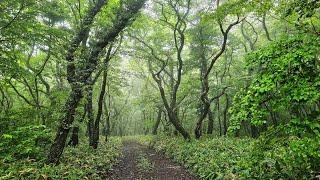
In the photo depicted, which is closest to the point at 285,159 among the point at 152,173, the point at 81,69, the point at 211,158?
the point at 211,158

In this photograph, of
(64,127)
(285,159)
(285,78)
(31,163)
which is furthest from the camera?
(64,127)

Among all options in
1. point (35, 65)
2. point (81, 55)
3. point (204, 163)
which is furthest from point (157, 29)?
point (204, 163)

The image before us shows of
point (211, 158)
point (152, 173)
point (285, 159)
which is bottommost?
point (152, 173)

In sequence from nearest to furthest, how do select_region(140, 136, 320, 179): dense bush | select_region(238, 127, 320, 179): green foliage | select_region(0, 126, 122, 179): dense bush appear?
select_region(238, 127, 320, 179): green foliage → select_region(140, 136, 320, 179): dense bush → select_region(0, 126, 122, 179): dense bush

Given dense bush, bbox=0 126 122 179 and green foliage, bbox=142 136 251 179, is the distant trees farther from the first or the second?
green foliage, bbox=142 136 251 179

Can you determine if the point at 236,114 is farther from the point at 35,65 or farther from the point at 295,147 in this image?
the point at 35,65

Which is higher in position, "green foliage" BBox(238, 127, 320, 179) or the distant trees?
the distant trees

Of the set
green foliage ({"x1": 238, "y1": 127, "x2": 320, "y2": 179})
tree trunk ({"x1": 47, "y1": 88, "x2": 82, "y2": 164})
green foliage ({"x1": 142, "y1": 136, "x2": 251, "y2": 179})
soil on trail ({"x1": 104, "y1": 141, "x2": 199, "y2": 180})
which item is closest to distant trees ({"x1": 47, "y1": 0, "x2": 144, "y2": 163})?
tree trunk ({"x1": 47, "y1": 88, "x2": 82, "y2": 164})

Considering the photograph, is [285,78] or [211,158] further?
[211,158]

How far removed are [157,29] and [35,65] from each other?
33.2 ft

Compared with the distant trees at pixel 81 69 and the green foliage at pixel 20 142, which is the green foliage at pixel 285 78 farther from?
the green foliage at pixel 20 142

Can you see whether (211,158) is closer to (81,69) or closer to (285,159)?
(285,159)

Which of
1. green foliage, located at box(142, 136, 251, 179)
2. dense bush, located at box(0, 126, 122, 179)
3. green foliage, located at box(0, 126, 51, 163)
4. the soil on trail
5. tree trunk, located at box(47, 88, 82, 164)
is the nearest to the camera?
dense bush, located at box(0, 126, 122, 179)

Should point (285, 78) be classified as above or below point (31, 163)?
above
